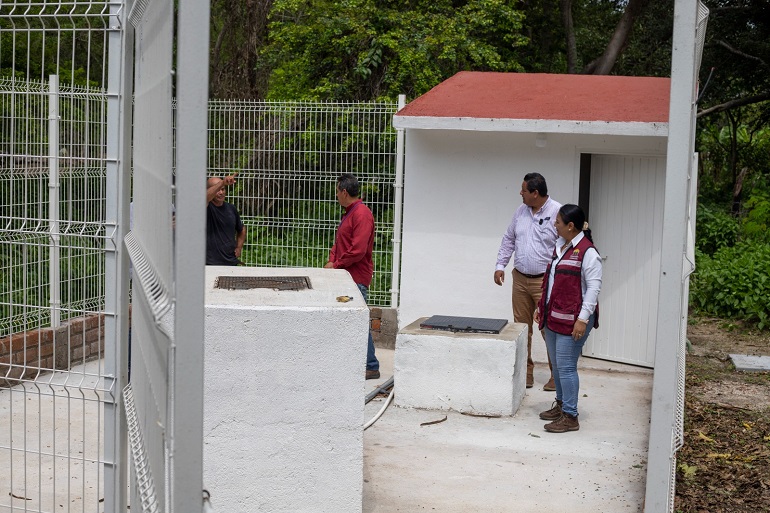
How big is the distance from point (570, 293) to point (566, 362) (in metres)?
0.57

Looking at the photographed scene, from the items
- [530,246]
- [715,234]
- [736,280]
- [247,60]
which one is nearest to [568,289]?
[530,246]

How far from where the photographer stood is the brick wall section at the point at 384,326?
11.1 metres

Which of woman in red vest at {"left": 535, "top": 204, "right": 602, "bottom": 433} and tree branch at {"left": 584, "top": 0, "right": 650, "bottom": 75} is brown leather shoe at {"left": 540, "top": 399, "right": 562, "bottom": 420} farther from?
tree branch at {"left": 584, "top": 0, "right": 650, "bottom": 75}

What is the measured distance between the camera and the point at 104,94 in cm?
386

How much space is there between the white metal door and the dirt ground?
29.5 inches

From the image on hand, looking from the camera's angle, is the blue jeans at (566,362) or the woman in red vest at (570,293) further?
the blue jeans at (566,362)

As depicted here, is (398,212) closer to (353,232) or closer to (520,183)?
(520,183)

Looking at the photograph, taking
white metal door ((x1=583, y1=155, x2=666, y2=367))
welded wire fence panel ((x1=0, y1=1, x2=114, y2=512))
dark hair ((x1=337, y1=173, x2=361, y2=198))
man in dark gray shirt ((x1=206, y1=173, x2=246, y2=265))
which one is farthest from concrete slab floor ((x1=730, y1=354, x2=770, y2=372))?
welded wire fence panel ((x1=0, y1=1, x2=114, y2=512))

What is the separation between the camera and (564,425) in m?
7.80

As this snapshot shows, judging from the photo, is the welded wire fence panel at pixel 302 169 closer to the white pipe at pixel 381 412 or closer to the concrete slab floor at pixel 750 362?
the white pipe at pixel 381 412

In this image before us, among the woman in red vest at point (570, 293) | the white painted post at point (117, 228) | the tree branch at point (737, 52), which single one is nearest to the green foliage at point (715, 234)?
the tree branch at point (737, 52)

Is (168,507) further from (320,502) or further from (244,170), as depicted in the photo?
(244,170)

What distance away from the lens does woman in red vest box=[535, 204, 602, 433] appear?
745 cm

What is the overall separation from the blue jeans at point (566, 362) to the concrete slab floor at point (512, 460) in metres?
0.27
